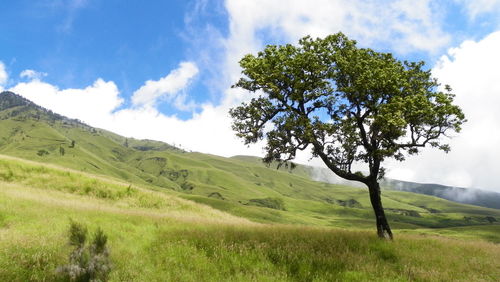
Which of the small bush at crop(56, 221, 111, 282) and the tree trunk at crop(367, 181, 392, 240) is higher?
the tree trunk at crop(367, 181, 392, 240)

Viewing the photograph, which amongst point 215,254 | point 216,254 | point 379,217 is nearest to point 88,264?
point 215,254

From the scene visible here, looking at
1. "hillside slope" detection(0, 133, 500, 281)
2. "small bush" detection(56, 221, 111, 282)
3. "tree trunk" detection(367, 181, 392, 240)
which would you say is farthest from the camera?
"tree trunk" detection(367, 181, 392, 240)

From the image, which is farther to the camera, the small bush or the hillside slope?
the hillside slope

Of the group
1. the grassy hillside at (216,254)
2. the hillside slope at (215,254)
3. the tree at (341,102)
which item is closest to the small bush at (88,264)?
the hillside slope at (215,254)

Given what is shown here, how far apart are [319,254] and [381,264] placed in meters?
2.30

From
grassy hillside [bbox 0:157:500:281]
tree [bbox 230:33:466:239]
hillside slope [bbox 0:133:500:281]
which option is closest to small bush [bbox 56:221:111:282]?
hillside slope [bbox 0:133:500:281]

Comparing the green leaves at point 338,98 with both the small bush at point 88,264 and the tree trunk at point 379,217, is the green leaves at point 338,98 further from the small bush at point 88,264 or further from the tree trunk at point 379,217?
the small bush at point 88,264

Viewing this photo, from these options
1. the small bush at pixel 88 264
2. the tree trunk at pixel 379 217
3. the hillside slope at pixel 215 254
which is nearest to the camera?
the small bush at pixel 88 264

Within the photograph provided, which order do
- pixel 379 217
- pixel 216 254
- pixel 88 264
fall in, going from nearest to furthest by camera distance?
pixel 88 264
pixel 216 254
pixel 379 217

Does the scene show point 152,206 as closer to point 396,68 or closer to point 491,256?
point 396,68

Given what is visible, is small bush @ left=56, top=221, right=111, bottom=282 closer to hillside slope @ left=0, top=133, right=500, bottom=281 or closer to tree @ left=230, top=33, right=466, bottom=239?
hillside slope @ left=0, top=133, right=500, bottom=281

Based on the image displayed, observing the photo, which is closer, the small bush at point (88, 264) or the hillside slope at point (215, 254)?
the small bush at point (88, 264)

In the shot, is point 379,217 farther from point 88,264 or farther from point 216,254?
point 88,264

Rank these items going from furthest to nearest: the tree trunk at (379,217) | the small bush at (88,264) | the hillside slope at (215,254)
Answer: the tree trunk at (379,217) < the hillside slope at (215,254) < the small bush at (88,264)
